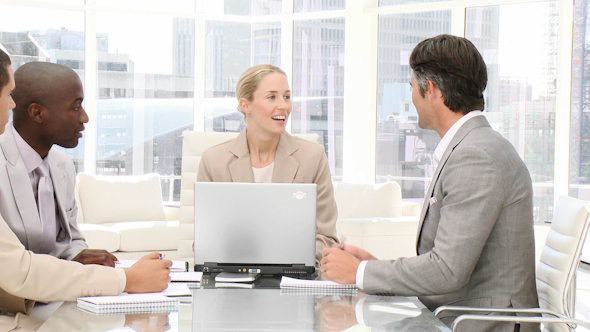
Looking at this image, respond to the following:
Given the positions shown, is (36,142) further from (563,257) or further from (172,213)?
(172,213)

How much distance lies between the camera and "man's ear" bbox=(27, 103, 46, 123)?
2.10 meters

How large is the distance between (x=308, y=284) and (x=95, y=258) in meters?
0.74

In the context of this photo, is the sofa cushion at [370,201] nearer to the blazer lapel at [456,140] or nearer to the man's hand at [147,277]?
the blazer lapel at [456,140]

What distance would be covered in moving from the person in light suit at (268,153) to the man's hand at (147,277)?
93 centimetres

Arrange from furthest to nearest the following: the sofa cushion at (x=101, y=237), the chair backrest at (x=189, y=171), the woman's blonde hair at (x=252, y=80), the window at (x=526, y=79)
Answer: the window at (x=526, y=79) → the sofa cushion at (x=101, y=237) → the chair backrest at (x=189, y=171) → the woman's blonde hair at (x=252, y=80)

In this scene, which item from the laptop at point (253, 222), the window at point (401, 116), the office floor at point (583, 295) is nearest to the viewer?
the laptop at point (253, 222)

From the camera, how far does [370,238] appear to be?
18.4ft

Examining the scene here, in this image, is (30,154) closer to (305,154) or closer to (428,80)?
(305,154)

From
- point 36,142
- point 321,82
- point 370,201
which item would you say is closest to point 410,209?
point 370,201

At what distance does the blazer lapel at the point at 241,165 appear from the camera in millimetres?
2742

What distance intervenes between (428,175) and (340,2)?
7.86 feet

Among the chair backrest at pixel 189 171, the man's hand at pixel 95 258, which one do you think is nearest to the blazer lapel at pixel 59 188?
the man's hand at pixel 95 258

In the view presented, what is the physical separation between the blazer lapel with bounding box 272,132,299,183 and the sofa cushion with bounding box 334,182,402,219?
3.33 metres

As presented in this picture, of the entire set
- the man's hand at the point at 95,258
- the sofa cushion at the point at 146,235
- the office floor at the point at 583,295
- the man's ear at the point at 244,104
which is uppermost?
the man's ear at the point at 244,104
